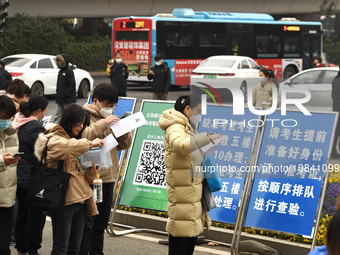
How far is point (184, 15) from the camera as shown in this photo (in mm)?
28406

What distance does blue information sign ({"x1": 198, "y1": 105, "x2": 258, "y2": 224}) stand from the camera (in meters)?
6.93

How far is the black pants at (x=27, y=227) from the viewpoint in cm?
626

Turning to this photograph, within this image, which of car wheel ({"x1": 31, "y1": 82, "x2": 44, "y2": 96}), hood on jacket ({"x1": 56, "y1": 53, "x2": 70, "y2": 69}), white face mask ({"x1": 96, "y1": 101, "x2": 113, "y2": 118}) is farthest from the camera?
car wheel ({"x1": 31, "y1": 82, "x2": 44, "y2": 96})

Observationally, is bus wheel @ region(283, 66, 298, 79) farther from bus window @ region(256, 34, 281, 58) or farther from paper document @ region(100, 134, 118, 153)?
paper document @ region(100, 134, 118, 153)

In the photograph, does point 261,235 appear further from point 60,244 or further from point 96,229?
point 60,244

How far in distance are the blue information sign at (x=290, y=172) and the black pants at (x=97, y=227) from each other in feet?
4.71

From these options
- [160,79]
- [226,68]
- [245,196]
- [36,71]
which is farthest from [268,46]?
[245,196]

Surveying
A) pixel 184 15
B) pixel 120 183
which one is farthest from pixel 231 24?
pixel 120 183

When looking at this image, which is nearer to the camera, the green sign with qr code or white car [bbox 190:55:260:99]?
the green sign with qr code

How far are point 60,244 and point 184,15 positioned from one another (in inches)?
936

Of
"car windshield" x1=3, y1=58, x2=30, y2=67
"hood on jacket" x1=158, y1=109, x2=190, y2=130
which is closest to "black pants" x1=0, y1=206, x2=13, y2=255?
"hood on jacket" x1=158, y1=109, x2=190, y2=130

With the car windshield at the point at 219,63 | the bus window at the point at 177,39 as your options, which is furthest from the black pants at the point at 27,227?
the bus window at the point at 177,39

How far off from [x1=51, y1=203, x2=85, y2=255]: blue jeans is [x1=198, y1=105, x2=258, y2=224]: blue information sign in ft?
6.18

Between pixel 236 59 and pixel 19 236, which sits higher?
pixel 236 59
